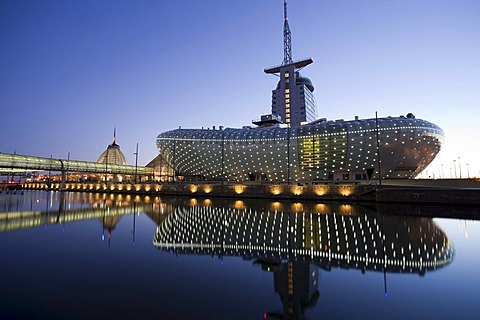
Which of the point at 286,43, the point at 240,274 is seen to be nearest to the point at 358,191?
the point at 240,274

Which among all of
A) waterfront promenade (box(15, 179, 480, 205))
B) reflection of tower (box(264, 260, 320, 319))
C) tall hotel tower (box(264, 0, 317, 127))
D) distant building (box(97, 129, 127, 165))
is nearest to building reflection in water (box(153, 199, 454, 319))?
reflection of tower (box(264, 260, 320, 319))

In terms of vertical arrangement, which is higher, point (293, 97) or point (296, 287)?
point (293, 97)

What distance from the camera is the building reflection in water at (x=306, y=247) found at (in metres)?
8.05

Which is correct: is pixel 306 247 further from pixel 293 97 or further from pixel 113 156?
pixel 113 156

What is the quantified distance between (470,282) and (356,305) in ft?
15.3

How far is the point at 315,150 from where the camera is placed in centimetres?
7744

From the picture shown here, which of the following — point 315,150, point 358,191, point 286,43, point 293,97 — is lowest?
point 358,191

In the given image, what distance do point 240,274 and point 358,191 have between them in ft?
110

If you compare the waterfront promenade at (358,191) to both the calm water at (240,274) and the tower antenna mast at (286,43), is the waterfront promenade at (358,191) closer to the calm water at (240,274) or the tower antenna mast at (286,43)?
the calm water at (240,274)

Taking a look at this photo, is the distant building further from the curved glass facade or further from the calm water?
the calm water

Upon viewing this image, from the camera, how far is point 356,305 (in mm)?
6289

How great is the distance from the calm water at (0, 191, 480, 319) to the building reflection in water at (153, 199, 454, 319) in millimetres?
53

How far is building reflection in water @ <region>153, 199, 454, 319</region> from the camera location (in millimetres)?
8047

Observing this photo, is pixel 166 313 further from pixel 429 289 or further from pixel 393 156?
pixel 393 156
